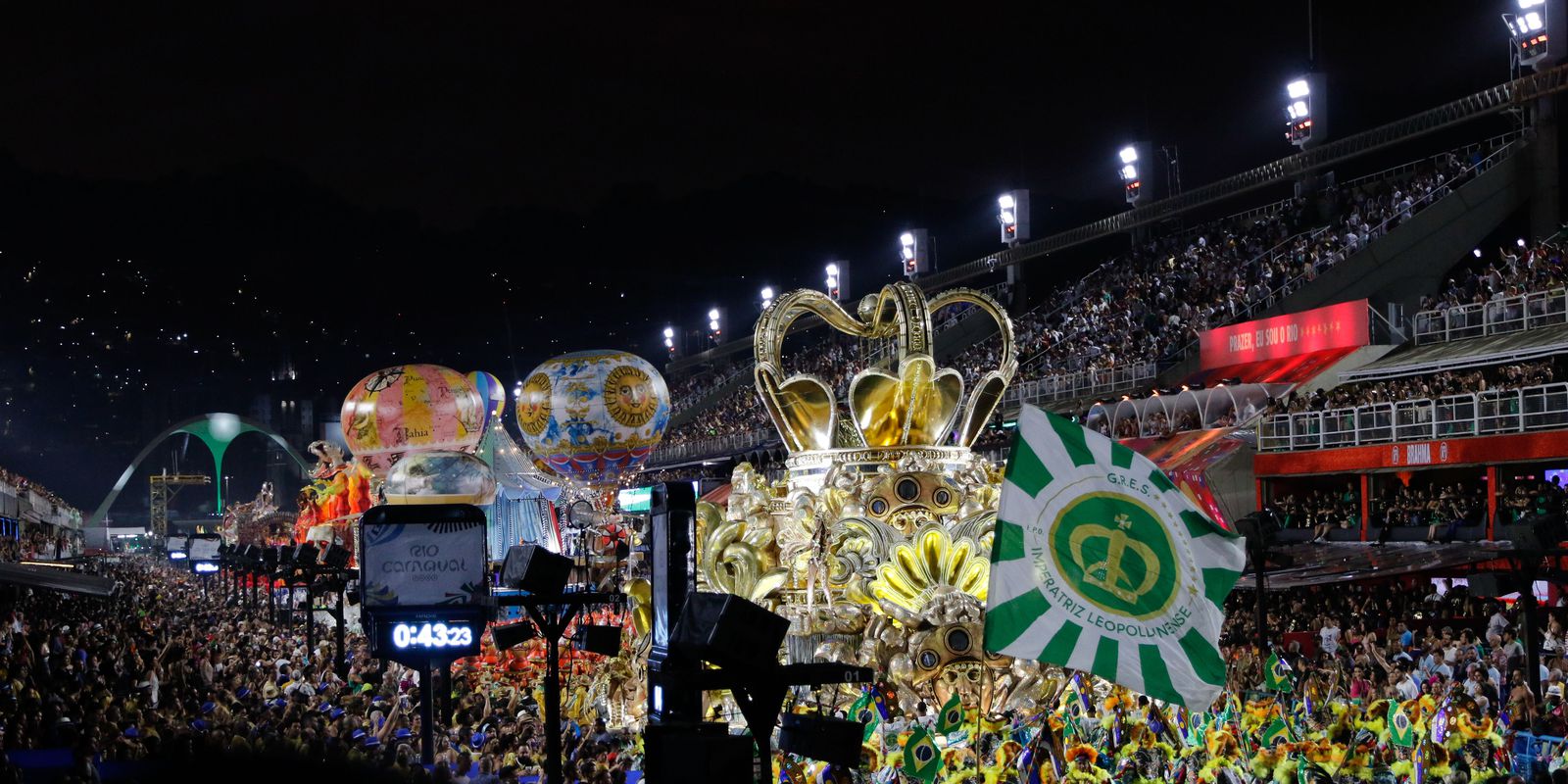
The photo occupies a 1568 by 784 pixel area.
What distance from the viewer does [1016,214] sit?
2021 inches

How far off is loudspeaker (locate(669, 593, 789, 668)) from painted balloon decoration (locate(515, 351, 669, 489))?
22.8m

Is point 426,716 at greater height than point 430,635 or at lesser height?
lesser

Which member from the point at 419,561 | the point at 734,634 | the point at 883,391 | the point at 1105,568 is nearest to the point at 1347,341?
the point at 883,391

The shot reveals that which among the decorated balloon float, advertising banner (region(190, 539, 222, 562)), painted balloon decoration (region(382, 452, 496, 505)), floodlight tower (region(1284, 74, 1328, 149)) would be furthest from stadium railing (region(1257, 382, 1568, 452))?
advertising banner (region(190, 539, 222, 562))

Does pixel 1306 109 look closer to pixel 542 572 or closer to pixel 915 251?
pixel 915 251

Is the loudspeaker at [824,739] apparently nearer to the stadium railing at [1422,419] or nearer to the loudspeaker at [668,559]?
the loudspeaker at [668,559]

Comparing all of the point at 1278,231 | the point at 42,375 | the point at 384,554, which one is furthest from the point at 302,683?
the point at 42,375

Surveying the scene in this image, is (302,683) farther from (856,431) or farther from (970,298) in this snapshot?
(970,298)

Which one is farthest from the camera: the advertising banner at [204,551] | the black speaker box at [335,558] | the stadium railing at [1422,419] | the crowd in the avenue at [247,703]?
the advertising banner at [204,551]

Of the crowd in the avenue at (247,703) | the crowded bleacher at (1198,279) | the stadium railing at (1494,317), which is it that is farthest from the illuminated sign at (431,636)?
the crowded bleacher at (1198,279)

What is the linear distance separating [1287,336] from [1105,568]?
2350 centimetres

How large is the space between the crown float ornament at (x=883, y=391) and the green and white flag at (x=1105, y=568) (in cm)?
587

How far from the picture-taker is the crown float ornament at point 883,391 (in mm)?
15914

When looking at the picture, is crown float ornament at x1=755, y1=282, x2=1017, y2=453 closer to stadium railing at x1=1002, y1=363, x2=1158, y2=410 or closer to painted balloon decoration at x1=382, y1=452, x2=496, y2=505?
painted balloon decoration at x1=382, y1=452, x2=496, y2=505
